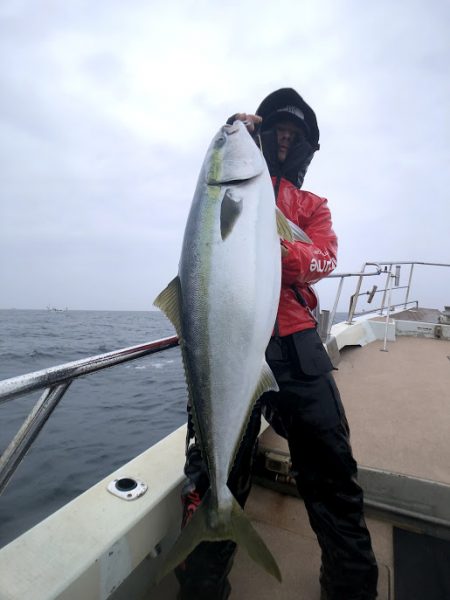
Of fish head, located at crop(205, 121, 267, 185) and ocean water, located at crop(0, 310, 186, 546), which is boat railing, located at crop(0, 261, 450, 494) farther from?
fish head, located at crop(205, 121, 267, 185)

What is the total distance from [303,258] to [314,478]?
112 cm

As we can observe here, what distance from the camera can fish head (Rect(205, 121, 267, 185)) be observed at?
6.12 ft

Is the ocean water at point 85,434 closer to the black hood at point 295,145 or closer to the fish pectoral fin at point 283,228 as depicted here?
the fish pectoral fin at point 283,228

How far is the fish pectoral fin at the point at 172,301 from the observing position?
1771 mm

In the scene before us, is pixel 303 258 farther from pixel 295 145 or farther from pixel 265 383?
pixel 295 145

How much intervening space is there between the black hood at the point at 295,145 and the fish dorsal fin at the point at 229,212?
74cm

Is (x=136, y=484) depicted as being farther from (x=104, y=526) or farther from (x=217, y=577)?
(x=217, y=577)

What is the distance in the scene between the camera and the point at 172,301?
1793 mm

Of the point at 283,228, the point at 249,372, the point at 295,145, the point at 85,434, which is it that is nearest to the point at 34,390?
the point at 249,372

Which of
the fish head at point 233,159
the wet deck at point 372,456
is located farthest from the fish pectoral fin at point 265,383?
the wet deck at point 372,456

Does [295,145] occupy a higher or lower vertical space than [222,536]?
higher

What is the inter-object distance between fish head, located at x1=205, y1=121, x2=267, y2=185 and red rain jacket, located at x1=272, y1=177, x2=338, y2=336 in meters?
0.40

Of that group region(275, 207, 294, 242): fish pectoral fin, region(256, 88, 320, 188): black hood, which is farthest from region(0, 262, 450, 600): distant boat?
region(256, 88, 320, 188): black hood

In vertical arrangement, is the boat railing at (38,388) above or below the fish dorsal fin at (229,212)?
below
